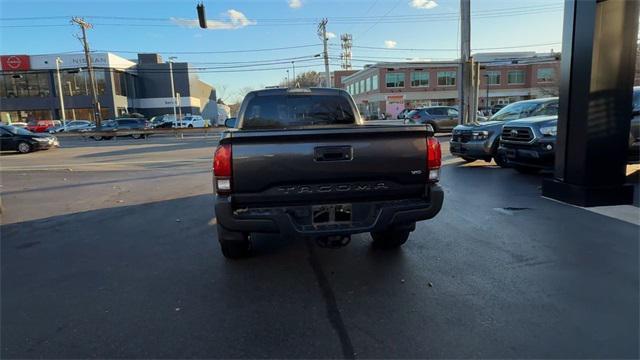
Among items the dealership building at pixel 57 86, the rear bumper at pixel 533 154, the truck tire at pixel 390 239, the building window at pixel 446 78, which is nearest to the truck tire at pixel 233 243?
the truck tire at pixel 390 239

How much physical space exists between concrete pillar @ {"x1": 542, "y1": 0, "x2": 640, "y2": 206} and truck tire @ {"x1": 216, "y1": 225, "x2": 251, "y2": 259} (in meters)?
5.51

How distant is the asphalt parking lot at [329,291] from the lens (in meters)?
2.82

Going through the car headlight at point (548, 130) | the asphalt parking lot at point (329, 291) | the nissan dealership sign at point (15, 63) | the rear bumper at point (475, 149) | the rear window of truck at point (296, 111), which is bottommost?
the asphalt parking lot at point (329, 291)

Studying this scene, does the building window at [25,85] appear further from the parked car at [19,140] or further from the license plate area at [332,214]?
the license plate area at [332,214]

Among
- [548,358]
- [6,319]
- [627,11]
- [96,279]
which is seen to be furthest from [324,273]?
[627,11]

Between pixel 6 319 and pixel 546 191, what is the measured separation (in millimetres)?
7881

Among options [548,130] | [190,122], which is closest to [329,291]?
[548,130]

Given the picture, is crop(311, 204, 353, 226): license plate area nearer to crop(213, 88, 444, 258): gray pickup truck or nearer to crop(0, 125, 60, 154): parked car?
crop(213, 88, 444, 258): gray pickup truck

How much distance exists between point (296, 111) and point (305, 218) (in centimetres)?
252

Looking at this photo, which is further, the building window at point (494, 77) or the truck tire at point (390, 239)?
the building window at point (494, 77)

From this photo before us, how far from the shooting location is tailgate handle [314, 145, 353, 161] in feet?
11.4

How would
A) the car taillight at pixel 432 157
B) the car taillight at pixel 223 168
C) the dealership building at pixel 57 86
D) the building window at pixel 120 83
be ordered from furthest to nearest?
the building window at pixel 120 83, the dealership building at pixel 57 86, the car taillight at pixel 432 157, the car taillight at pixel 223 168

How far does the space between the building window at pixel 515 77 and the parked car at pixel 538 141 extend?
61.9 meters

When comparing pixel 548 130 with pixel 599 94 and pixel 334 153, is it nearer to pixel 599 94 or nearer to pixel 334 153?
pixel 599 94
